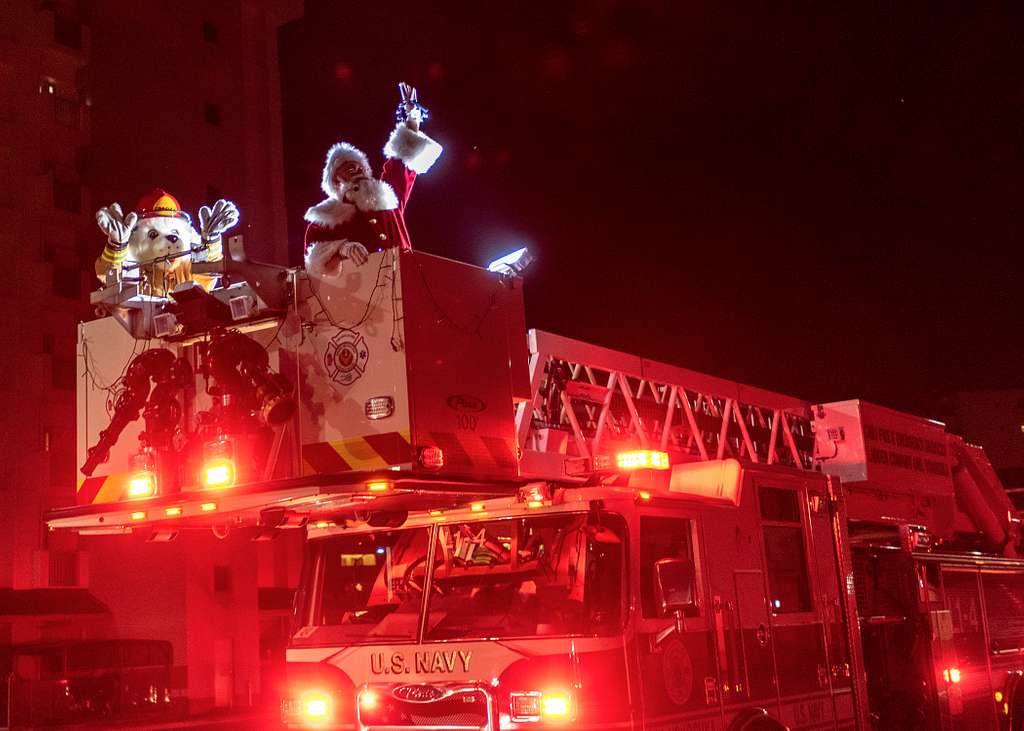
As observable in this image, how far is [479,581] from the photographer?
6.85m

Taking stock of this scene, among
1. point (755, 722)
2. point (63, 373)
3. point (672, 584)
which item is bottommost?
point (755, 722)

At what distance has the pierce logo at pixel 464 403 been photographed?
6590mm

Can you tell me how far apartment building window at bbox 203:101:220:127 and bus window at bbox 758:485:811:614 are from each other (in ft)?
118

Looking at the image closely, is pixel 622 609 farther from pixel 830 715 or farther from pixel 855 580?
pixel 855 580

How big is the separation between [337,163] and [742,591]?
374 centimetres

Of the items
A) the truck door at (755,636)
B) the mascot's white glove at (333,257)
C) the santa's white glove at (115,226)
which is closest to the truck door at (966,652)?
the truck door at (755,636)

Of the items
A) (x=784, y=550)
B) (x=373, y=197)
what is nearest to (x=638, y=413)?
(x=784, y=550)

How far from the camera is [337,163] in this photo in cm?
789

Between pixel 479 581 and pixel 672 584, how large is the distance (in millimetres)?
1106

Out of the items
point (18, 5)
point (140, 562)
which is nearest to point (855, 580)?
point (140, 562)

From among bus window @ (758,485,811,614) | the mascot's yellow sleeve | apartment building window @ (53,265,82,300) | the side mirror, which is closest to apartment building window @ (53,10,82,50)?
apartment building window @ (53,265,82,300)

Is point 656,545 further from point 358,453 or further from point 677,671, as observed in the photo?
point 358,453

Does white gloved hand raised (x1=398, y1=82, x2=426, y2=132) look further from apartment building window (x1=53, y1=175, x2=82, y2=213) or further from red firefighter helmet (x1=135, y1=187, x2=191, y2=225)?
apartment building window (x1=53, y1=175, x2=82, y2=213)

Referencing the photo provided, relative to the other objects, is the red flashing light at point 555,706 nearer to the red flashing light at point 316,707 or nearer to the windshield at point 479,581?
the windshield at point 479,581
